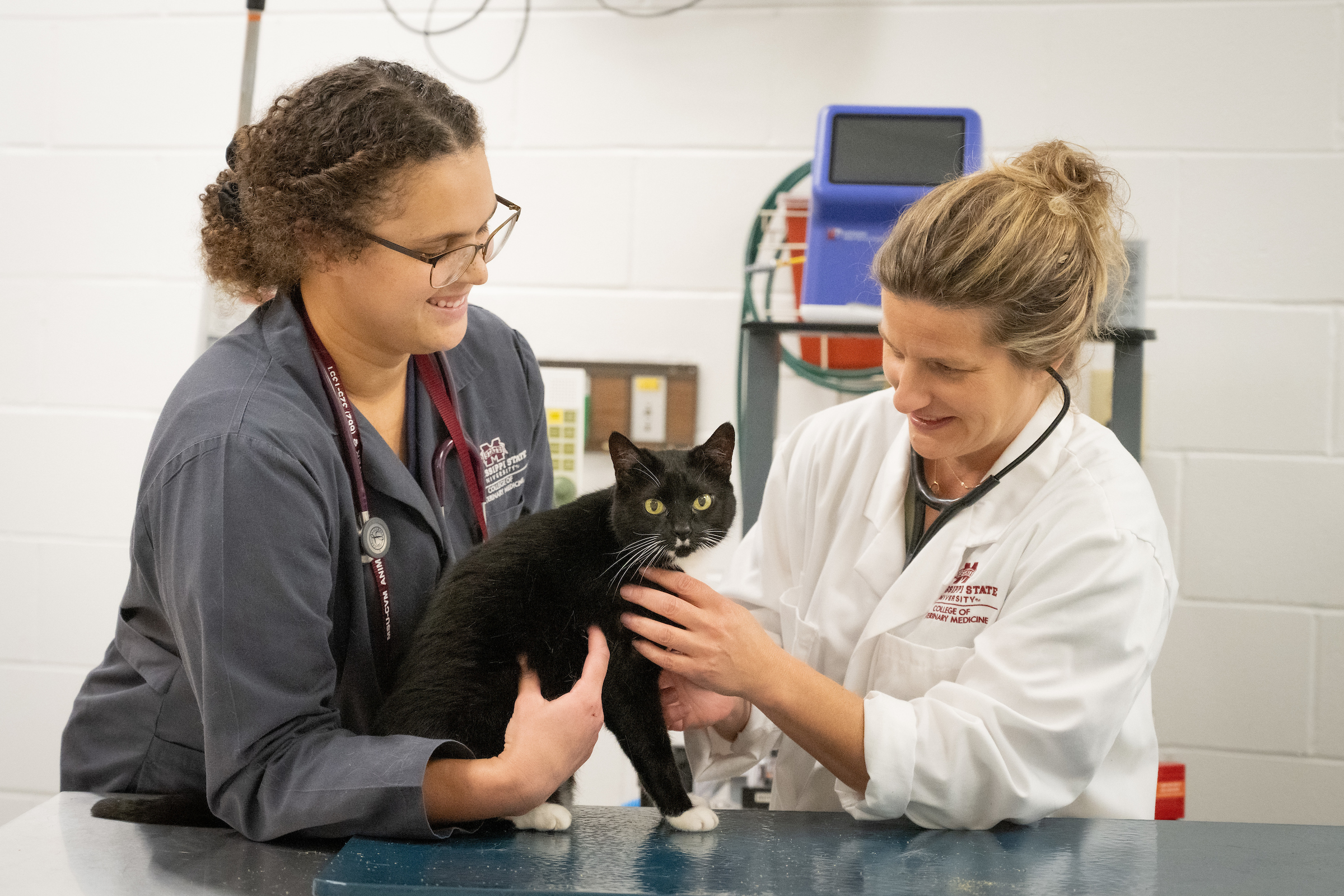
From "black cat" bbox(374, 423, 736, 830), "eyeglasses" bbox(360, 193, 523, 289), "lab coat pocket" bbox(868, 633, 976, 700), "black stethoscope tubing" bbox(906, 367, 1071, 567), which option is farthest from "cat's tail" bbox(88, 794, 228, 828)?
"black stethoscope tubing" bbox(906, 367, 1071, 567)

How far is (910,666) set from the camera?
1306mm

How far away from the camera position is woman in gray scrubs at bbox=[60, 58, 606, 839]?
104cm

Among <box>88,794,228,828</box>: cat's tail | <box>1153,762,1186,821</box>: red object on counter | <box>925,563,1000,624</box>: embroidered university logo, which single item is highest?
<box>925,563,1000,624</box>: embroidered university logo

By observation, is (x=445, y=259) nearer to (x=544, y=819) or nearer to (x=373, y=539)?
(x=373, y=539)

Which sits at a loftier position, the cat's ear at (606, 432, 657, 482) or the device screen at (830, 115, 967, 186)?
the device screen at (830, 115, 967, 186)

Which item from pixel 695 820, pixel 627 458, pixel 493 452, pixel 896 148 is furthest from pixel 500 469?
pixel 896 148

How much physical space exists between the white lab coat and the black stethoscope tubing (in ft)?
0.04

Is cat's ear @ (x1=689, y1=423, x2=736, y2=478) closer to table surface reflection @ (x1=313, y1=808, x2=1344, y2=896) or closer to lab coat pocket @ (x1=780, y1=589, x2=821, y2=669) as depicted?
lab coat pocket @ (x1=780, y1=589, x2=821, y2=669)

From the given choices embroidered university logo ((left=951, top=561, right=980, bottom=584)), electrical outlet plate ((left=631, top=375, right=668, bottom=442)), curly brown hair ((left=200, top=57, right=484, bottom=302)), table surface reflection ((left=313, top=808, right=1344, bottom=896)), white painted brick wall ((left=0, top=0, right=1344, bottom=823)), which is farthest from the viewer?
electrical outlet plate ((left=631, top=375, right=668, bottom=442))

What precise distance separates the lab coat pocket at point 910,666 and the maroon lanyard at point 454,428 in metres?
0.56

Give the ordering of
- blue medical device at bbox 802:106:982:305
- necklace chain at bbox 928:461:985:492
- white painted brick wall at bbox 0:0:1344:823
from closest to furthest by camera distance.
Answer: necklace chain at bbox 928:461:985:492, blue medical device at bbox 802:106:982:305, white painted brick wall at bbox 0:0:1344:823

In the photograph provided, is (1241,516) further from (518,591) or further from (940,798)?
(518,591)

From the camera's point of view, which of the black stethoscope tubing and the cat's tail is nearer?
the cat's tail

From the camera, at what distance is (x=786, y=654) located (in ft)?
4.03
